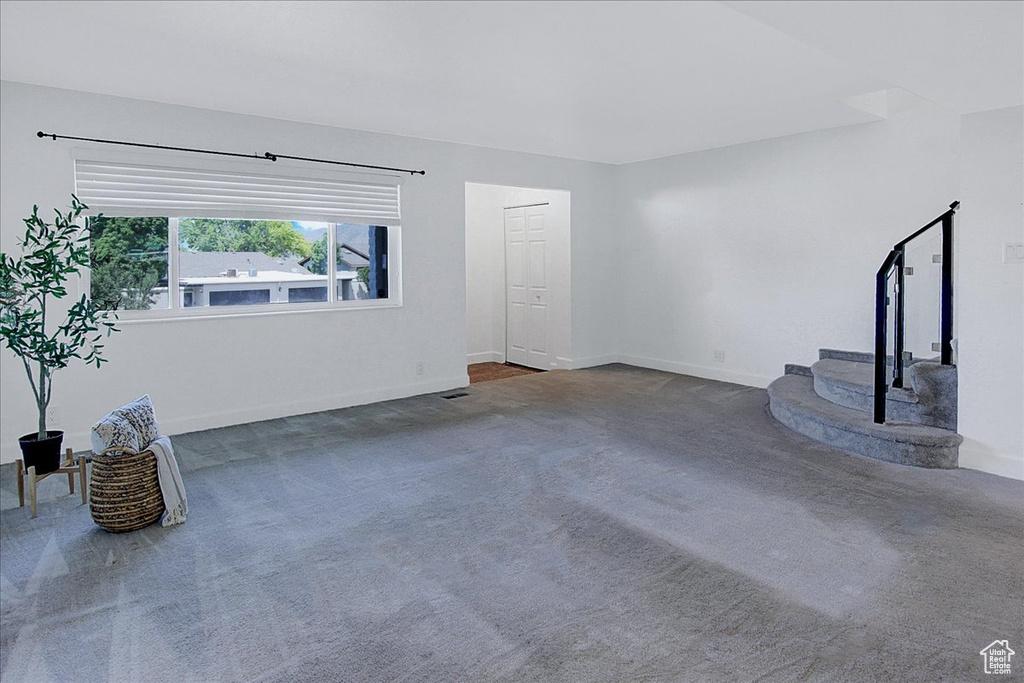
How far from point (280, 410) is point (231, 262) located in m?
1.28

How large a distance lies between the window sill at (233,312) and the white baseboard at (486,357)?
2.59 m

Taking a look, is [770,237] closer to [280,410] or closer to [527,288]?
[527,288]

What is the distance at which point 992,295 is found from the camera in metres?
3.78

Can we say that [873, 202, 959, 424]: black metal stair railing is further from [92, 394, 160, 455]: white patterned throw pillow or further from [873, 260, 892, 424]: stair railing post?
[92, 394, 160, 455]: white patterned throw pillow

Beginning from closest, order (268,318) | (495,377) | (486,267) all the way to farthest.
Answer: (268,318), (495,377), (486,267)

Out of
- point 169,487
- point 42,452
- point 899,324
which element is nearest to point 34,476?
point 42,452

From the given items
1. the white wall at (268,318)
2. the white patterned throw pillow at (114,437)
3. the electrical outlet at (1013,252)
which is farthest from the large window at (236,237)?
the electrical outlet at (1013,252)

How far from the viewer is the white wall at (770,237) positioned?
525 centimetres

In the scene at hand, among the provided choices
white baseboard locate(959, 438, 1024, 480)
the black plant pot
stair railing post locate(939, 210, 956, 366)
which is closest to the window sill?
the black plant pot

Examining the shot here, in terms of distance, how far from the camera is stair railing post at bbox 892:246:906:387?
4367mm

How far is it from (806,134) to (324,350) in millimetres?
4774

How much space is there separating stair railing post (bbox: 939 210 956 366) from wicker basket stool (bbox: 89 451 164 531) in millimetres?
4958

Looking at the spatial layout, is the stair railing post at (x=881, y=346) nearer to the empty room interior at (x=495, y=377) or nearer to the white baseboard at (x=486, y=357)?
the empty room interior at (x=495, y=377)

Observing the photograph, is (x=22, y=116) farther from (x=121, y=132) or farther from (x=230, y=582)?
(x=230, y=582)
